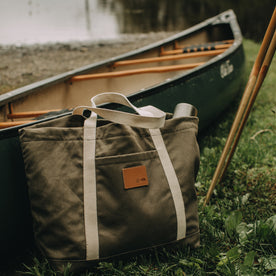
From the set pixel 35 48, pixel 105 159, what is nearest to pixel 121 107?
pixel 105 159

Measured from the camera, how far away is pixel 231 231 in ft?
5.08

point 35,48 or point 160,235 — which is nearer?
point 160,235

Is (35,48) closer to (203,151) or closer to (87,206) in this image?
(203,151)

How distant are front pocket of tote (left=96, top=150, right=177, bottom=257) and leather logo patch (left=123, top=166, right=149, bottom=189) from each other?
0.02m

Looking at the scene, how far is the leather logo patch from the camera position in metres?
1.31

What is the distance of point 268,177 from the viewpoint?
1.98 meters

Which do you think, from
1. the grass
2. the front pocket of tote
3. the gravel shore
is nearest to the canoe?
the grass

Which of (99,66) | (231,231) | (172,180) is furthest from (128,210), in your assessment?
(99,66)

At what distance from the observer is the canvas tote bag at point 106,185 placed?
1.27 meters

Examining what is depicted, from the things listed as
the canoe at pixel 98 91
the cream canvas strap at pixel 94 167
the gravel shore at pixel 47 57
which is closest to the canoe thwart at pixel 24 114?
the canoe at pixel 98 91

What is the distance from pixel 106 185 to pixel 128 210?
0.14 meters

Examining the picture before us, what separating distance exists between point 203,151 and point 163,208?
3.91 ft

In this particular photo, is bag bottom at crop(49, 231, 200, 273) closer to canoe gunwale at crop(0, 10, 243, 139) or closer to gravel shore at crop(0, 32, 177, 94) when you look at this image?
canoe gunwale at crop(0, 10, 243, 139)

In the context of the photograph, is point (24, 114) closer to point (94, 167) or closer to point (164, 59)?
point (94, 167)
